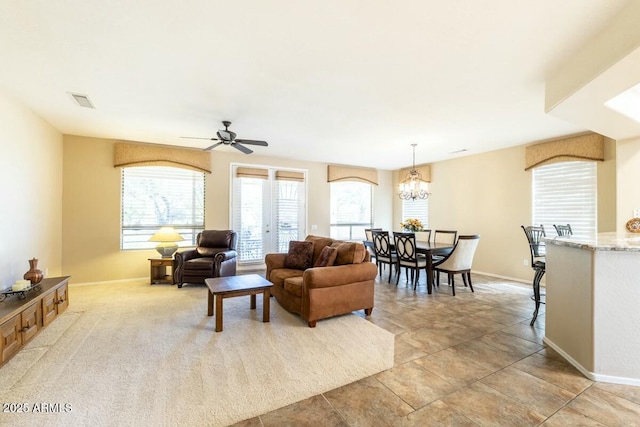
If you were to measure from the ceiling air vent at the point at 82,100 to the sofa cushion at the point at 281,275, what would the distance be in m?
3.15

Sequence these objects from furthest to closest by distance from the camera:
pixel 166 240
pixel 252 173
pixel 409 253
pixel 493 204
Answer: pixel 252 173
pixel 493 204
pixel 166 240
pixel 409 253

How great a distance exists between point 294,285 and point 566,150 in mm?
4912

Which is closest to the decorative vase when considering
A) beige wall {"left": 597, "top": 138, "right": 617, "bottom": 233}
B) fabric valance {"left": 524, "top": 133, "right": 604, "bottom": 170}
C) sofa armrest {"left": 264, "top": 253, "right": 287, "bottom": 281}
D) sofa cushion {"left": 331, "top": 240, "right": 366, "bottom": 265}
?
sofa armrest {"left": 264, "top": 253, "right": 287, "bottom": 281}

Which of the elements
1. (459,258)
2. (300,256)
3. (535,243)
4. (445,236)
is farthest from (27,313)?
(445,236)

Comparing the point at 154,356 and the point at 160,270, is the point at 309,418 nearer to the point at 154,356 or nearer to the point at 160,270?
the point at 154,356

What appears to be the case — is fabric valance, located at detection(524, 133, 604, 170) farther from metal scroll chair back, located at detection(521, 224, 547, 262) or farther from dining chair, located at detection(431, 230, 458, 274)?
dining chair, located at detection(431, 230, 458, 274)

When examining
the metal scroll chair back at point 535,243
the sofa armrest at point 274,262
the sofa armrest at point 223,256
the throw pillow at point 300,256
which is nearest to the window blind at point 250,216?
the sofa armrest at point 223,256

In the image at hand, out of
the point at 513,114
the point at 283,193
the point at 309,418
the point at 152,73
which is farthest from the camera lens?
the point at 283,193

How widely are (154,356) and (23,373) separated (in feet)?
2.98

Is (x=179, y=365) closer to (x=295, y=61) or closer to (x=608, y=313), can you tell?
(x=295, y=61)

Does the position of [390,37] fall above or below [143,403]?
above

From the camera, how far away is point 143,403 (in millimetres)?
1840

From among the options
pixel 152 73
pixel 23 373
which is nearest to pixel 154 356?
pixel 23 373

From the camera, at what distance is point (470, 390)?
201cm
